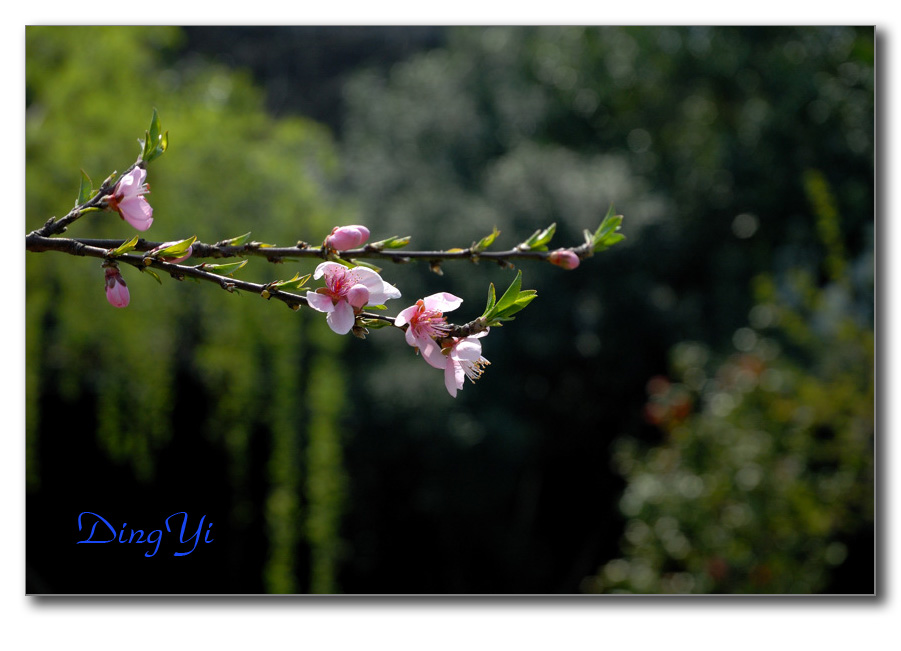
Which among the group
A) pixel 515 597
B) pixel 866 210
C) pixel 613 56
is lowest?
pixel 515 597

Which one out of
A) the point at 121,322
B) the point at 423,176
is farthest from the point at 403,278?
the point at 121,322

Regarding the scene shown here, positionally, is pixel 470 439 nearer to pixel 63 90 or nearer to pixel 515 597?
pixel 515 597

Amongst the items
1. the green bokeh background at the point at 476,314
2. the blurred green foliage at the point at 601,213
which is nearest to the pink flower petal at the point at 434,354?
the green bokeh background at the point at 476,314

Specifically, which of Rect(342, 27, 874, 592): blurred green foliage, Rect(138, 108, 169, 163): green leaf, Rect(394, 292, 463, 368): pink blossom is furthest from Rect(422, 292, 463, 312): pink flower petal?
Rect(342, 27, 874, 592): blurred green foliage

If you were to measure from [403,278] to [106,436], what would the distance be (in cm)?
122

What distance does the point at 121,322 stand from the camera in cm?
246

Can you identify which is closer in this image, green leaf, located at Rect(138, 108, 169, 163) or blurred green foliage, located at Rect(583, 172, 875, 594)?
green leaf, located at Rect(138, 108, 169, 163)

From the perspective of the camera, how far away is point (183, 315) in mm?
2654

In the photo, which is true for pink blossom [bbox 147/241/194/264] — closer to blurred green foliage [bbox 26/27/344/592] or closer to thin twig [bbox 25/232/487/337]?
thin twig [bbox 25/232/487/337]

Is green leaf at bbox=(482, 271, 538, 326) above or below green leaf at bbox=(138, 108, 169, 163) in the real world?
below

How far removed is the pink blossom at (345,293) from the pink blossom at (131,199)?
6.0 inches

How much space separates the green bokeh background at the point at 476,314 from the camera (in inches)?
99.3

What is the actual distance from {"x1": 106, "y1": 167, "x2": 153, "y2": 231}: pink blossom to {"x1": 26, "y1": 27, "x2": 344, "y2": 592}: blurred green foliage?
1.77 m

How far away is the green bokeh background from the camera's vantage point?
8.27ft
